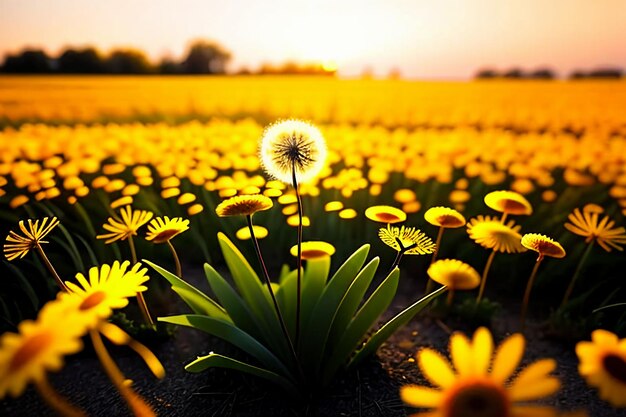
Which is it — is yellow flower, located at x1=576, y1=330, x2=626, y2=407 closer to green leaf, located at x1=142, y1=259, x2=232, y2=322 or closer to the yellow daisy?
the yellow daisy

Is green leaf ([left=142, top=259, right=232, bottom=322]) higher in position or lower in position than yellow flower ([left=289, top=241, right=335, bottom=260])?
lower

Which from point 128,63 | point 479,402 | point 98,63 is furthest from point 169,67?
point 479,402

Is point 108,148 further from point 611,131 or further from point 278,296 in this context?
point 611,131

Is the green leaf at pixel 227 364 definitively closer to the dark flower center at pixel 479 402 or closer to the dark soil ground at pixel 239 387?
the dark soil ground at pixel 239 387

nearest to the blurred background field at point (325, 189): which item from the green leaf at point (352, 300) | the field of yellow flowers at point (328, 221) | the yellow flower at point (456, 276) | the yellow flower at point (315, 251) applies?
the field of yellow flowers at point (328, 221)

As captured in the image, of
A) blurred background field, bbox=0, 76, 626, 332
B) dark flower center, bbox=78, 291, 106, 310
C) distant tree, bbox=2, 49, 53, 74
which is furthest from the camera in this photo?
distant tree, bbox=2, 49, 53, 74

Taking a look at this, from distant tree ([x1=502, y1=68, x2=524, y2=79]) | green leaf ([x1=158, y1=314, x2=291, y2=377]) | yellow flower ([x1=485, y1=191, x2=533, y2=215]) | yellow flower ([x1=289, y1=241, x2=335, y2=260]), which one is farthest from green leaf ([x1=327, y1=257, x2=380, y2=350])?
distant tree ([x1=502, y1=68, x2=524, y2=79])

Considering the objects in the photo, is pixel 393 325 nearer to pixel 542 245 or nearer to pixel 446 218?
pixel 446 218
